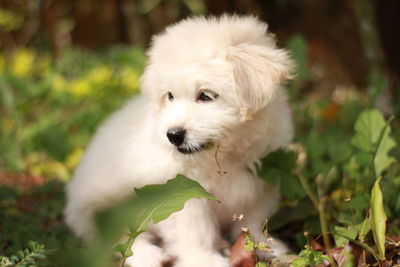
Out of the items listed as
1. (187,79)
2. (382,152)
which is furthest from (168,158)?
(382,152)

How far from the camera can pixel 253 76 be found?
252cm

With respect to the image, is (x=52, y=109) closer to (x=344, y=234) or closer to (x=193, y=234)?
(x=193, y=234)

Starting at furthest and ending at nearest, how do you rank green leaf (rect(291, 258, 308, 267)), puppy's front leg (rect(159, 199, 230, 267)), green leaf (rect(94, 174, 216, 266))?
1. puppy's front leg (rect(159, 199, 230, 267))
2. green leaf (rect(291, 258, 308, 267))
3. green leaf (rect(94, 174, 216, 266))

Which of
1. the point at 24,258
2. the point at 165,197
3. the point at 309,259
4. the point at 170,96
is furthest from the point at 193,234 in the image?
the point at 24,258

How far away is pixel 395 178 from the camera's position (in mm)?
3029

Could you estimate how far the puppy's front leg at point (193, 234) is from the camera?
2635 millimetres

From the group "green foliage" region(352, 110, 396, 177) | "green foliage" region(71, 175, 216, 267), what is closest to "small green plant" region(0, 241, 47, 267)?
"green foliage" region(71, 175, 216, 267)

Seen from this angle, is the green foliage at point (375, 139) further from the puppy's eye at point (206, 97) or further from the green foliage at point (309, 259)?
the puppy's eye at point (206, 97)

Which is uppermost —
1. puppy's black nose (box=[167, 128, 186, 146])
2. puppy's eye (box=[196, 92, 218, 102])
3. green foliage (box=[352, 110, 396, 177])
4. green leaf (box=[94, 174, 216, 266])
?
puppy's eye (box=[196, 92, 218, 102])

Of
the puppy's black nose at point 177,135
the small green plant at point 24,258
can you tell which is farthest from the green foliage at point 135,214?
the small green plant at point 24,258

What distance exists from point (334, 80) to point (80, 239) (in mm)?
5900

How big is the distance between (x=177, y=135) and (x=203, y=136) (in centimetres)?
13

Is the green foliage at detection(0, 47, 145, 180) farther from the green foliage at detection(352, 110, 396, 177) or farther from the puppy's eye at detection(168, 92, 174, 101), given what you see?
the green foliage at detection(352, 110, 396, 177)

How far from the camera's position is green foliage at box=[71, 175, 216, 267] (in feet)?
5.56
